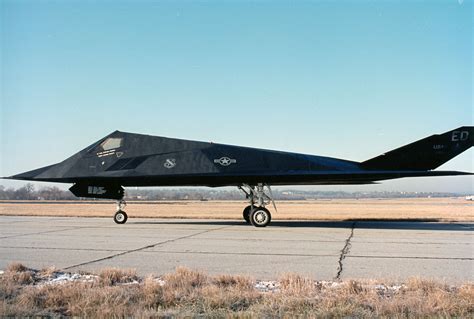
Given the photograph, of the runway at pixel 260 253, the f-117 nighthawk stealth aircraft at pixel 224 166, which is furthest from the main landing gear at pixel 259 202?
the runway at pixel 260 253

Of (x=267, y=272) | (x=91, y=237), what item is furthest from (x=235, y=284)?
(x=91, y=237)

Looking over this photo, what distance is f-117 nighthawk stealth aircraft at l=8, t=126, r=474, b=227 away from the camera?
14742mm

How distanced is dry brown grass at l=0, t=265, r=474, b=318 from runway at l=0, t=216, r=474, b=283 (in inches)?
34.6

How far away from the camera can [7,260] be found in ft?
26.7

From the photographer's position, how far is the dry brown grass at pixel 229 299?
4.50 meters

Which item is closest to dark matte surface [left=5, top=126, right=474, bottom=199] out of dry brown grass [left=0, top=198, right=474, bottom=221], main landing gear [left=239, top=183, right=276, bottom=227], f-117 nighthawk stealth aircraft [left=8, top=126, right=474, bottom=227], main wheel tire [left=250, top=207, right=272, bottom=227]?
f-117 nighthawk stealth aircraft [left=8, top=126, right=474, bottom=227]

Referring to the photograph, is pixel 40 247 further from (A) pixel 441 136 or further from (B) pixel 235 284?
(A) pixel 441 136

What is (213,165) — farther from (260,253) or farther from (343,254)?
(343,254)

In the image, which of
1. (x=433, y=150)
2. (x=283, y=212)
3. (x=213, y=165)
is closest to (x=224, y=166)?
(x=213, y=165)

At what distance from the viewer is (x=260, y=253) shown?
884 cm

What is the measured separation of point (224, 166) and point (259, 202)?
6.50ft

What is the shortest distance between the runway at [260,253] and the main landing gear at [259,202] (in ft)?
7.94

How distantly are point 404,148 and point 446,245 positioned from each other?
5395mm

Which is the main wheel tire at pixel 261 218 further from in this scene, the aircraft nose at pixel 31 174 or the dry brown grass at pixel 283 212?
the aircraft nose at pixel 31 174
